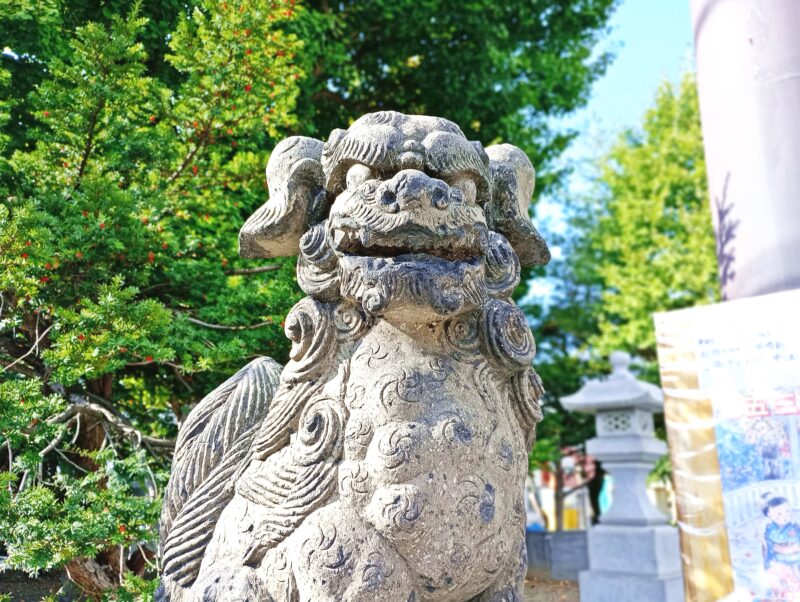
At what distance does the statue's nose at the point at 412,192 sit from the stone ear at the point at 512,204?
351 mm

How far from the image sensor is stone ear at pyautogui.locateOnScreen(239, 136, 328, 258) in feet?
6.82

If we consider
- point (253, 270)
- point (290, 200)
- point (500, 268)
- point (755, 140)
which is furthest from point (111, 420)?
point (755, 140)

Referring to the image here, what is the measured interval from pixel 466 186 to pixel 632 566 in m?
5.84

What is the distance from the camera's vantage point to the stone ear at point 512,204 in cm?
219

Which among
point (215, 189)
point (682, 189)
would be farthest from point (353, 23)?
point (682, 189)

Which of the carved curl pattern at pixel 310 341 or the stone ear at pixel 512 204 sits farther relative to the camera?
the stone ear at pixel 512 204

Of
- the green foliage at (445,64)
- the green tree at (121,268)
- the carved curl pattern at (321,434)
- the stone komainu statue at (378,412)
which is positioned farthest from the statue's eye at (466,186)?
the green foliage at (445,64)

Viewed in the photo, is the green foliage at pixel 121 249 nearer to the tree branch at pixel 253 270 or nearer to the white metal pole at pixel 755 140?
the tree branch at pixel 253 270

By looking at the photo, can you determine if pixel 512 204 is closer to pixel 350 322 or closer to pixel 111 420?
pixel 350 322

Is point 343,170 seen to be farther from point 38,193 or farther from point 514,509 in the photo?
point 38,193

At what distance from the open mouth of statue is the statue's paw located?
2.83 ft

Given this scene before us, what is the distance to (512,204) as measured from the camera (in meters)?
2.20

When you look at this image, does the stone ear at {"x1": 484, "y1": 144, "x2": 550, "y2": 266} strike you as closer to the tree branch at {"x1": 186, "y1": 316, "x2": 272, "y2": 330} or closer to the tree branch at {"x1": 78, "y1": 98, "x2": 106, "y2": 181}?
the tree branch at {"x1": 186, "y1": 316, "x2": 272, "y2": 330}

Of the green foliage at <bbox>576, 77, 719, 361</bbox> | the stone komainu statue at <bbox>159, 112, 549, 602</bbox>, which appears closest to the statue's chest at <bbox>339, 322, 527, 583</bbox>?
the stone komainu statue at <bbox>159, 112, 549, 602</bbox>
